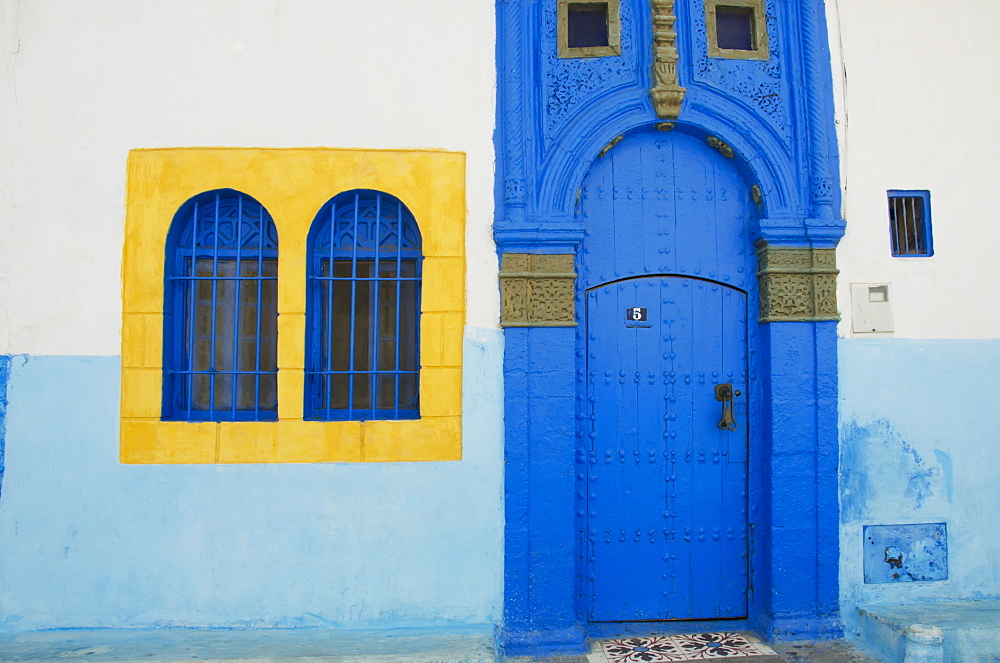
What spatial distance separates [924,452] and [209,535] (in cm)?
438

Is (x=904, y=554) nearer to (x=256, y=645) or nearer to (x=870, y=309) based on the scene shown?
(x=870, y=309)

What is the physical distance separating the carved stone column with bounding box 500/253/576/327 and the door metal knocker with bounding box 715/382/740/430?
103 centimetres

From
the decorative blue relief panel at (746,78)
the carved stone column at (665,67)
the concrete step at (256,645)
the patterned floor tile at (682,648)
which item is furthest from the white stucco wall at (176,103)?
the patterned floor tile at (682,648)

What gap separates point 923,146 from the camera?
4.41 metres

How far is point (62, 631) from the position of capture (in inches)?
158

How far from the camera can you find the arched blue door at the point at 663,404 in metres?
4.31

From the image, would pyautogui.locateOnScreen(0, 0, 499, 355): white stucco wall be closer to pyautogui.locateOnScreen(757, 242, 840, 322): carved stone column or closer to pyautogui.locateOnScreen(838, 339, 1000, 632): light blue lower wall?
pyautogui.locateOnScreen(757, 242, 840, 322): carved stone column

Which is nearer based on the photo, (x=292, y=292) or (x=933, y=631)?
(x=933, y=631)

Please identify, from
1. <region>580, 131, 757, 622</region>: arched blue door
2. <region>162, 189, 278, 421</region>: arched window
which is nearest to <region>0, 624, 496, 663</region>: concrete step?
<region>580, 131, 757, 622</region>: arched blue door

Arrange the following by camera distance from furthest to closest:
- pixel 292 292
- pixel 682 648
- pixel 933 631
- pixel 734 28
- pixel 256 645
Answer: pixel 734 28, pixel 292 292, pixel 682 648, pixel 256 645, pixel 933 631

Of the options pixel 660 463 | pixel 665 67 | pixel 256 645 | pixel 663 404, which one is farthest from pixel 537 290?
pixel 256 645

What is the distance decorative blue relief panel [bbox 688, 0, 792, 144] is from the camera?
4.36m

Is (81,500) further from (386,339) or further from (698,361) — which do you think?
(698,361)

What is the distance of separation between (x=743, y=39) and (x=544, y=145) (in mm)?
1547
